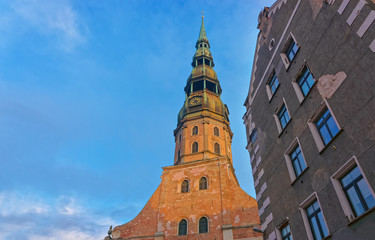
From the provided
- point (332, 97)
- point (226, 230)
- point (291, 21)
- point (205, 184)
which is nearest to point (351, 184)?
point (332, 97)

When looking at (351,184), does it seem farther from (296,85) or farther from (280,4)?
(280,4)

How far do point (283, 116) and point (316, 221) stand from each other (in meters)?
3.99

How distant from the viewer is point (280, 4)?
38.1 feet

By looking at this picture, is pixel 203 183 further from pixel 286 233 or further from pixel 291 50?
pixel 291 50

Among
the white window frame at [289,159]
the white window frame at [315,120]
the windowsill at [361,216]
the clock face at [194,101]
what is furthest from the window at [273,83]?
the clock face at [194,101]

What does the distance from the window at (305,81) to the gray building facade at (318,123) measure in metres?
0.02

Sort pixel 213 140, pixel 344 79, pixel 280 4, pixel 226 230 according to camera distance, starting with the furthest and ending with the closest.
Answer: pixel 213 140, pixel 226 230, pixel 280 4, pixel 344 79

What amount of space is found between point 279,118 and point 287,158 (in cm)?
178

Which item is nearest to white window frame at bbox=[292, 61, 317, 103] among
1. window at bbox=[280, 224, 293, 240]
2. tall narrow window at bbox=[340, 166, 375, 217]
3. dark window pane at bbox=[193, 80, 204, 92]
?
tall narrow window at bbox=[340, 166, 375, 217]

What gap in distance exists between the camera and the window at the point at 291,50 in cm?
993

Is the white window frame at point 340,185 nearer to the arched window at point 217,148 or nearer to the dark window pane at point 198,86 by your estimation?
the arched window at point 217,148

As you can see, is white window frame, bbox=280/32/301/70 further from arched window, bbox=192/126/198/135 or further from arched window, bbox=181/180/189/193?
arched window, bbox=192/126/198/135

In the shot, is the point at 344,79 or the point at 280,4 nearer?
the point at 344,79

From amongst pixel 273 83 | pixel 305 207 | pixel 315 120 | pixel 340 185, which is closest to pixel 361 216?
pixel 340 185
